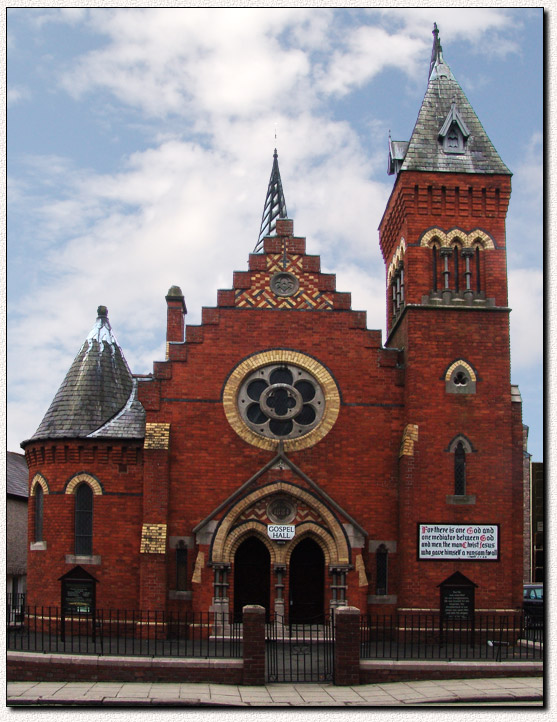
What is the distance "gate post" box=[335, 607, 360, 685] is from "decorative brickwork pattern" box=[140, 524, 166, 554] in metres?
7.88

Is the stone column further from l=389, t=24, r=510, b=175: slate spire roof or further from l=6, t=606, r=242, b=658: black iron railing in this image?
l=389, t=24, r=510, b=175: slate spire roof

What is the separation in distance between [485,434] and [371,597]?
5927 mm

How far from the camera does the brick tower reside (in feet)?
89.7

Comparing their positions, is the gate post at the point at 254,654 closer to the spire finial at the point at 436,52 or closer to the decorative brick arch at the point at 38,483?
the decorative brick arch at the point at 38,483

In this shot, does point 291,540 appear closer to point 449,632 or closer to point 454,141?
point 449,632

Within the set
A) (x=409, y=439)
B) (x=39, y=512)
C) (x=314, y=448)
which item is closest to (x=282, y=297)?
(x=314, y=448)

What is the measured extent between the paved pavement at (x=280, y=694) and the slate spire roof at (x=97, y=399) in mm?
10034

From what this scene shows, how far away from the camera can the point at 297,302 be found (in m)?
29.2

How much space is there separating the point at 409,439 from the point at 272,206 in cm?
1540

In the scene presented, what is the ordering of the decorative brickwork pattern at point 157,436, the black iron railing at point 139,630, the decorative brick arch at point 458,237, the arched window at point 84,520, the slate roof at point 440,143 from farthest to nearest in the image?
the slate roof at point 440,143 < the decorative brick arch at point 458,237 < the arched window at point 84,520 < the decorative brickwork pattern at point 157,436 < the black iron railing at point 139,630

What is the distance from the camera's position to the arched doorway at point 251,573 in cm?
2772

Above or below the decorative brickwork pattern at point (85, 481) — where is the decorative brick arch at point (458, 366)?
above

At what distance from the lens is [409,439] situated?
90.8 feet

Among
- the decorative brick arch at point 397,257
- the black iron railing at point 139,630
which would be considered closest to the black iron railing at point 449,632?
the black iron railing at point 139,630
